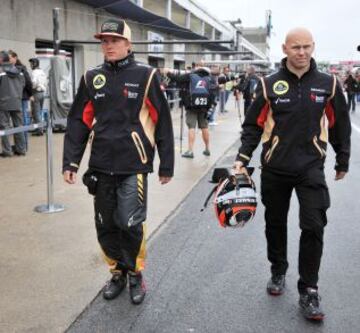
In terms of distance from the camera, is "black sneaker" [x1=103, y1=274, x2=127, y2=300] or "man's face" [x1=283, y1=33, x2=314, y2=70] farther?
"black sneaker" [x1=103, y1=274, x2=127, y2=300]

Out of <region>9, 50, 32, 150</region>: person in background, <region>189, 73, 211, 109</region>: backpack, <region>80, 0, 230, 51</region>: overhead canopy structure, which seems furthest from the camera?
<region>80, 0, 230, 51</region>: overhead canopy structure

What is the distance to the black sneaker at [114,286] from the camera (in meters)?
4.12

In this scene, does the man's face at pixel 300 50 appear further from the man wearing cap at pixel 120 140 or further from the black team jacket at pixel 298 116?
the man wearing cap at pixel 120 140

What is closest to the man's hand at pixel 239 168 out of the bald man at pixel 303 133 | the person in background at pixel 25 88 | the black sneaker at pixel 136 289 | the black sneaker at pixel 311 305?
the bald man at pixel 303 133

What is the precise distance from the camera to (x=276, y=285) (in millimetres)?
4242

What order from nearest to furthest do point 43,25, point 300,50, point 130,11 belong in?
point 300,50
point 43,25
point 130,11

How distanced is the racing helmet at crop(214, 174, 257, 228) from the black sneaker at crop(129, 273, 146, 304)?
781 mm

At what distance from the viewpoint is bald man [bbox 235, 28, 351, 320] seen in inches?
149

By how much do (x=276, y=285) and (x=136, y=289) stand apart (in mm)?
1057

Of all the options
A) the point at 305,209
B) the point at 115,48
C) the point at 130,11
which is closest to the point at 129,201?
the point at 115,48

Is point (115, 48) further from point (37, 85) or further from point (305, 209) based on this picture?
point (37, 85)

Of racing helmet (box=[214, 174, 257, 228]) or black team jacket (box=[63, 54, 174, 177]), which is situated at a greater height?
black team jacket (box=[63, 54, 174, 177])

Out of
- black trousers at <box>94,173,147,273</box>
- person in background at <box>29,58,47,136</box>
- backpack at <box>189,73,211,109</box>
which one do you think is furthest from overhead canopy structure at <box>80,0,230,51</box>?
black trousers at <box>94,173,147,273</box>

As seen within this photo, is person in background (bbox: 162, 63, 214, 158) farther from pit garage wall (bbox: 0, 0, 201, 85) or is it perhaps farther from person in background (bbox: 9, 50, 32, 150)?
pit garage wall (bbox: 0, 0, 201, 85)
